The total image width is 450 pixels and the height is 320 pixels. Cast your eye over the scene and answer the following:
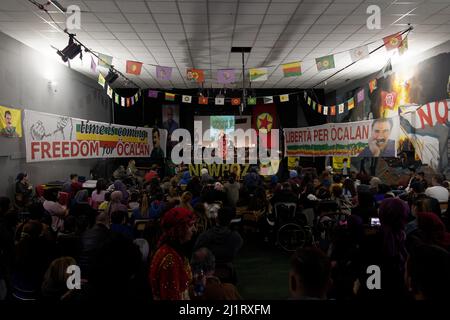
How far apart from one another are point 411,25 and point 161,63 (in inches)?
239

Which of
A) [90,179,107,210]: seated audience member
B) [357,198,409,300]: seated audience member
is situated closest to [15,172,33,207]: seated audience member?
[90,179,107,210]: seated audience member

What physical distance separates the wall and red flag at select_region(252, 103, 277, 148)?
283 inches

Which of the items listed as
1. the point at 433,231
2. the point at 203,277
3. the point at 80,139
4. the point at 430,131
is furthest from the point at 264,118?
the point at 203,277

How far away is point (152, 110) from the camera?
1483cm

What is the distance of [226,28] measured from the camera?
6637 mm

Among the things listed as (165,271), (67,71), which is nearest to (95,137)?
(67,71)

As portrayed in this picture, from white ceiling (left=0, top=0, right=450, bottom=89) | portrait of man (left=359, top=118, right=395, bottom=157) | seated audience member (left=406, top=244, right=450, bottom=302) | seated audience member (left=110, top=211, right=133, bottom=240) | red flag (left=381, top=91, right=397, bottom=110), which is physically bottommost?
seated audience member (left=110, top=211, right=133, bottom=240)

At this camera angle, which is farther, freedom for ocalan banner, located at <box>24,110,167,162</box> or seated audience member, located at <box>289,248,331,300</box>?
freedom for ocalan banner, located at <box>24,110,167,162</box>

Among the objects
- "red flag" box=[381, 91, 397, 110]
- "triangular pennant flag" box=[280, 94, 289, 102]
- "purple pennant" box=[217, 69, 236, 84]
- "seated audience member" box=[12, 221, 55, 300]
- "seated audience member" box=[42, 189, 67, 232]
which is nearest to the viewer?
"seated audience member" box=[12, 221, 55, 300]

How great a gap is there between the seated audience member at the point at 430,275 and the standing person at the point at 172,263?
135 cm

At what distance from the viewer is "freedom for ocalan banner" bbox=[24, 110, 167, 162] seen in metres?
7.62

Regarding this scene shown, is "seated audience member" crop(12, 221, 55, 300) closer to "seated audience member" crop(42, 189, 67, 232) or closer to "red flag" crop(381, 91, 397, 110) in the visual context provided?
"seated audience member" crop(42, 189, 67, 232)

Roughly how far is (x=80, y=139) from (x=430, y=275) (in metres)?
9.16

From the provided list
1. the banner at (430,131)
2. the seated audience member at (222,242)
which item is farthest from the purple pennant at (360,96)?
the seated audience member at (222,242)
